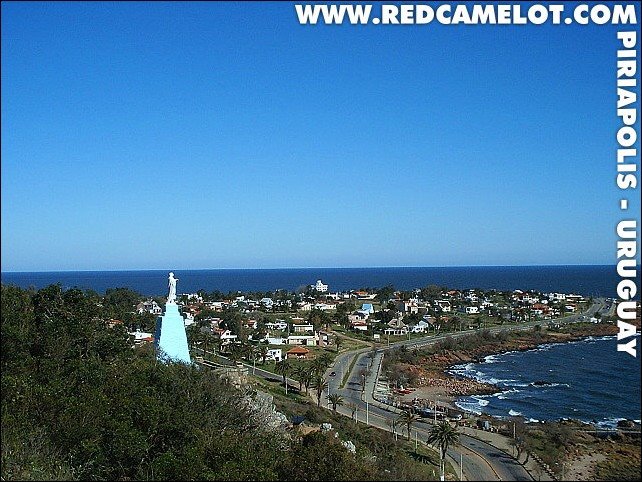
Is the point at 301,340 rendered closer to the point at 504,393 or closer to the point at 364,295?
the point at 504,393

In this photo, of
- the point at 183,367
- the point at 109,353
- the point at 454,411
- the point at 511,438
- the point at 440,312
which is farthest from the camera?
the point at 440,312

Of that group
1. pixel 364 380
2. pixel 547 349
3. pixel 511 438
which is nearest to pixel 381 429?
pixel 511 438

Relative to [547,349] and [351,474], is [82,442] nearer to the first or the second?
[351,474]

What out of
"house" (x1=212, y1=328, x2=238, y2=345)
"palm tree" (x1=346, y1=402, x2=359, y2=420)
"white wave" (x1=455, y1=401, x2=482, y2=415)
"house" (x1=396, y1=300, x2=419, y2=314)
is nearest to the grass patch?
"palm tree" (x1=346, y1=402, x2=359, y2=420)

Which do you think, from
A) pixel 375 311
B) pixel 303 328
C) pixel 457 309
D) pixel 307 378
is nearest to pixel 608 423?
pixel 307 378

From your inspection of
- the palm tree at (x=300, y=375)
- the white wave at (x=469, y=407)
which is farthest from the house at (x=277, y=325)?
the white wave at (x=469, y=407)

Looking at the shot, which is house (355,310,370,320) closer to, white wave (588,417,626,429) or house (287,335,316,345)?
house (287,335,316,345)

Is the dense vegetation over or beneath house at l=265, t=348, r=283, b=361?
over
